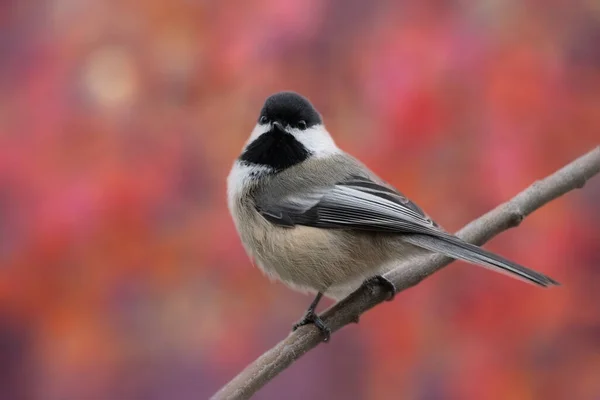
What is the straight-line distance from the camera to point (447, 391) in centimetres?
216

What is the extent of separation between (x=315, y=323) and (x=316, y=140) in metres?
0.50

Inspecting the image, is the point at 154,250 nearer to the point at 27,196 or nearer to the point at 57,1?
the point at 27,196

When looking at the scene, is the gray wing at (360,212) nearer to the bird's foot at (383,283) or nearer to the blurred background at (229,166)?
the bird's foot at (383,283)

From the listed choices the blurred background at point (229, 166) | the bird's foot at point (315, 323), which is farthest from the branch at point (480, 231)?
the blurred background at point (229, 166)

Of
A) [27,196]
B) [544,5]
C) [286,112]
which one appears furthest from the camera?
[544,5]

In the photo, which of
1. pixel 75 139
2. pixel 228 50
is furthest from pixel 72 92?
pixel 228 50

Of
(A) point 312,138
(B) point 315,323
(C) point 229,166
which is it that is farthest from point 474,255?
(C) point 229,166

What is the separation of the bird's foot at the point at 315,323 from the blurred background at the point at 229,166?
1.98ft

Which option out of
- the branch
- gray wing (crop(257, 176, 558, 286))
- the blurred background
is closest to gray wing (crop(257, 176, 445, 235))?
gray wing (crop(257, 176, 558, 286))

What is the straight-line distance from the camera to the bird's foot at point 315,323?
5.08ft

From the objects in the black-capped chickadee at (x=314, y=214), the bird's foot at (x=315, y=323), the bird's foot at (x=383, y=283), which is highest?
the black-capped chickadee at (x=314, y=214)

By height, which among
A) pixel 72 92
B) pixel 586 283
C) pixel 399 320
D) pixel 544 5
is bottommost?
pixel 399 320

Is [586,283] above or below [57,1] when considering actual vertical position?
below

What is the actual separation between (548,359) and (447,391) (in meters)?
0.33
